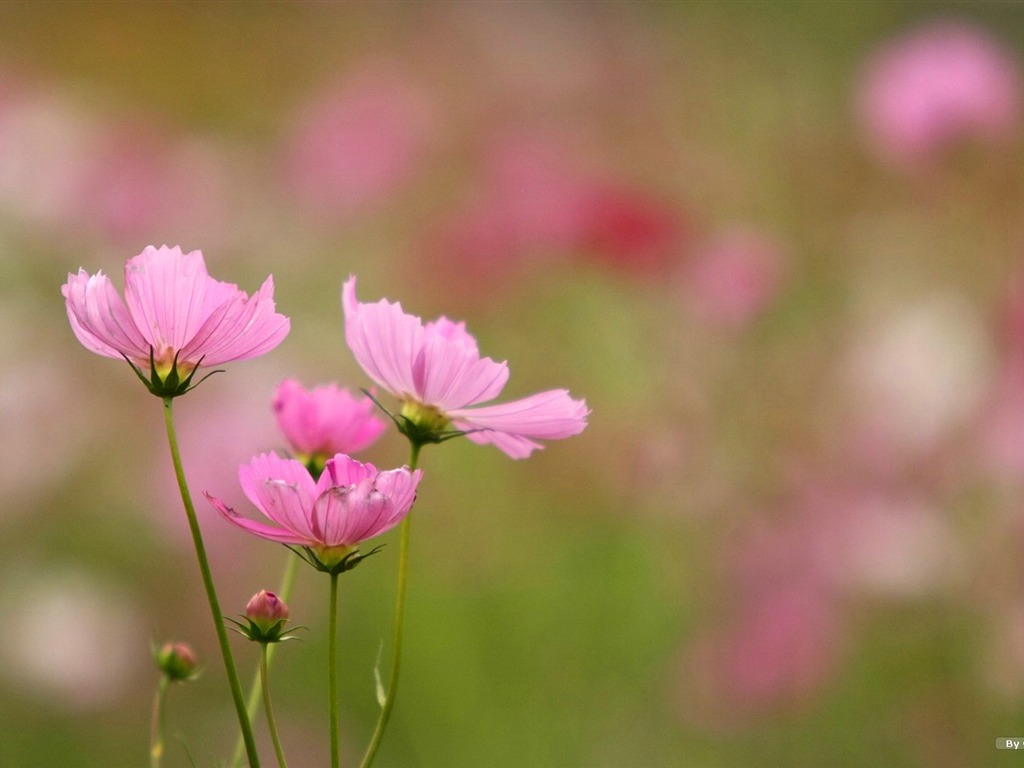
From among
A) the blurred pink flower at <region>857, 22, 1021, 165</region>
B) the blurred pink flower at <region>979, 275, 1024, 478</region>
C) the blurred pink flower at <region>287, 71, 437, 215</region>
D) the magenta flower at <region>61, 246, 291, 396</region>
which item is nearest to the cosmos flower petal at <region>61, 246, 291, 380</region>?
the magenta flower at <region>61, 246, 291, 396</region>

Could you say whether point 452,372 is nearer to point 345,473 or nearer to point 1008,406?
point 345,473

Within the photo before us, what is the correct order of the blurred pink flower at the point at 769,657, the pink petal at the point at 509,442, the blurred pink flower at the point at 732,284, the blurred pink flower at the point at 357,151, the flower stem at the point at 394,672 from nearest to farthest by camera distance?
1. the flower stem at the point at 394,672
2. the pink petal at the point at 509,442
3. the blurred pink flower at the point at 769,657
4. the blurred pink flower at the point at 732,284
5. the blurred pink flower at the point at 357,151

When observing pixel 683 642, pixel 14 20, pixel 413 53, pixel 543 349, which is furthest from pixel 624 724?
pixel 14 20

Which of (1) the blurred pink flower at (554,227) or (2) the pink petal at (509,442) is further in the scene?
(1) the blurred pink flower at (554,227)

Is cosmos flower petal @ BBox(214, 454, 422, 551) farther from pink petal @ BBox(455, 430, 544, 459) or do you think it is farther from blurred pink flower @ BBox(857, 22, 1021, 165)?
blurred pink flower @ BBox(857, 22, 1021, 165)

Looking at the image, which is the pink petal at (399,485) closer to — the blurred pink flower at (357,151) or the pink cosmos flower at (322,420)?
the pink cosmos flower at (322,420)

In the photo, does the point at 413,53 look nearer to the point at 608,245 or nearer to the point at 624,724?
the point at 608,245

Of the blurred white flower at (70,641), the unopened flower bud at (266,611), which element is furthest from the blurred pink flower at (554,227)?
the unopened flower bud at (266,611)

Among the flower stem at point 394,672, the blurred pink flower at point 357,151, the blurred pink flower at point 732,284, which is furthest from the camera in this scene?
the blurred pink flower at point 357,151
